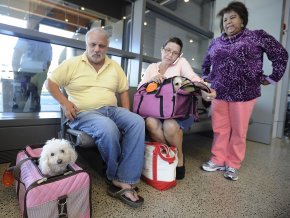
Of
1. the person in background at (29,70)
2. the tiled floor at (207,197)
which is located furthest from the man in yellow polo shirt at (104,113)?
the person in background at (29,70)

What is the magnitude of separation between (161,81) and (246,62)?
74 centimetres

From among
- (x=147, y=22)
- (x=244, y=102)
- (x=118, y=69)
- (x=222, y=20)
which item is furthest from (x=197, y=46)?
(x=118, y=69)

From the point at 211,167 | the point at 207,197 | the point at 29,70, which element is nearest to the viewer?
the point at 207,197

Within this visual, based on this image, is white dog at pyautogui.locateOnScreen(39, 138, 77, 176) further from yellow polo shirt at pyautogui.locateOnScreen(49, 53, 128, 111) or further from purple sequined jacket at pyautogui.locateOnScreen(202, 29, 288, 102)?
purple sequined jacket at pyautogui.locateOnScreen(202, 29, 288, 102)

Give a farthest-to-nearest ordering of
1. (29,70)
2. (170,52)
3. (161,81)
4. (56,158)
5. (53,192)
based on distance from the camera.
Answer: (29,70)
(170,52)
(161,81)
(56,158)
(53,192)

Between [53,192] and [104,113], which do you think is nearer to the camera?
[53,192]

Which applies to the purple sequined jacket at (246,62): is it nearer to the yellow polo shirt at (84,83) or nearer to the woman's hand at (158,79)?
the woman's hand at (158,79)

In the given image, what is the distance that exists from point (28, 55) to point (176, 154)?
1712mm

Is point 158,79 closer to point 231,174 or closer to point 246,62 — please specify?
point 246,62

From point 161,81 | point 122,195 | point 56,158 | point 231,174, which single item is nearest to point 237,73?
point 161,81

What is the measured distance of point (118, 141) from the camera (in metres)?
1.44

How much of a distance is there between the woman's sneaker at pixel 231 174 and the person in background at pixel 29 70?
193 centimetres

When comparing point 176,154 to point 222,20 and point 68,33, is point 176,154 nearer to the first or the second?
point 222,20

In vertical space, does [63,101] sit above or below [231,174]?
above
